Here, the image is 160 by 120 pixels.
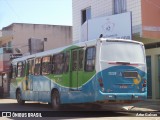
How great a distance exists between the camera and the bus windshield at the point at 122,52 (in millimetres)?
14419

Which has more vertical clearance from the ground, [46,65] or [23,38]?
[23,38]

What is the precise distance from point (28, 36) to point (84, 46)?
Result: 28.1m

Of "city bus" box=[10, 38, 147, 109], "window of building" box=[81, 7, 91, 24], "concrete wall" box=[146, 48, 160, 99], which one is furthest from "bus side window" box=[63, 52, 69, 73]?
"window of building" box=[81, 7, 91, 24]

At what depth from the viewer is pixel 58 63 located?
57.6 ft

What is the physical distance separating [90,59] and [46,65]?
4671 millimetres

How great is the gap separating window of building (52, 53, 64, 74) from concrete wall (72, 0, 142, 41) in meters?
5.91

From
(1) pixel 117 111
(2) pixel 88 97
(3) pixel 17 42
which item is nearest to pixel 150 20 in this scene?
(1) pixel 117 111

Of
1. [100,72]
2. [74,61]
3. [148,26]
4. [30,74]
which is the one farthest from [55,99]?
[148,26]

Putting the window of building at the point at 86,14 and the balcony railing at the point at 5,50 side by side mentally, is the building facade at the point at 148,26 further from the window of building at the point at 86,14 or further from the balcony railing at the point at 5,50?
the balcony railing at the point at 5,50

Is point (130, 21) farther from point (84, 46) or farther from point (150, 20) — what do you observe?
point (84, 46)

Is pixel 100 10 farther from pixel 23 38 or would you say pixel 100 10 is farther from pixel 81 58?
pixel 23 38

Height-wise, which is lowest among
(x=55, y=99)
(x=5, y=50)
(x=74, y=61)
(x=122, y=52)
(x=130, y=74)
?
(x=55, y=99)

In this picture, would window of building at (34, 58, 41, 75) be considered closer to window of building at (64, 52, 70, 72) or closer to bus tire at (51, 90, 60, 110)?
bus tire at (51, 90, 60, 110)

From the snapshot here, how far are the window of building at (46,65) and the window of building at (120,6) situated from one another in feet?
21.9
